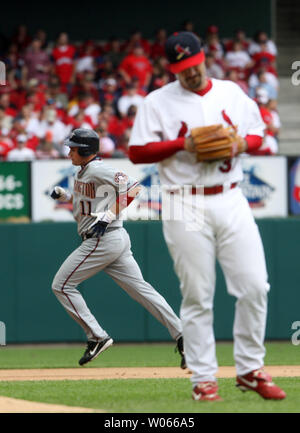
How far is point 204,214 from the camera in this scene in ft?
17.0

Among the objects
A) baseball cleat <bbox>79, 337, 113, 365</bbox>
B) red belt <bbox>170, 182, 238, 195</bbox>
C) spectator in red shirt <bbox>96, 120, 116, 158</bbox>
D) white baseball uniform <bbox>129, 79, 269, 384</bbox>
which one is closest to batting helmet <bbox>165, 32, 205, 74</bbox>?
white baseball uniform <bbox>129, 79, 269, 384</bbox>

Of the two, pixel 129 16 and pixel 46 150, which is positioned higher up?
pixel 129 16

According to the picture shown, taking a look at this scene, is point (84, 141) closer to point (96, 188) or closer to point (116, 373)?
point (96, 188)

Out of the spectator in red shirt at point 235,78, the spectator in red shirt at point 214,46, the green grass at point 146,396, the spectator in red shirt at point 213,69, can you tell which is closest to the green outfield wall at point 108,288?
the green grass at point 146,396

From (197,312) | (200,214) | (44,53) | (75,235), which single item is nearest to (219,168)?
(200,214)

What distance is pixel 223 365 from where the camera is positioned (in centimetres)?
868

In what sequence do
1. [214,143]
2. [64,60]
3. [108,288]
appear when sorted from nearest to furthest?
[214,143]
[108,288]
[64,60]

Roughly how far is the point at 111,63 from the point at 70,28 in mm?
3121

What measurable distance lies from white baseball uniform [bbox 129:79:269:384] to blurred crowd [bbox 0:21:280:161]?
25.3 ft

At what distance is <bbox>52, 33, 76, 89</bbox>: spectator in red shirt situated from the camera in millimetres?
16484

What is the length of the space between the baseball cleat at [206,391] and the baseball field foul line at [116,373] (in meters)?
2.17

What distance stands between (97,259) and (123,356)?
237cm

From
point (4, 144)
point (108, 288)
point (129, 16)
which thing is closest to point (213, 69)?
point (4, 144)

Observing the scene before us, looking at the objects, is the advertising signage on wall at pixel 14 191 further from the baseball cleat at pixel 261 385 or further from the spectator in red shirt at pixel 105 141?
the baseball cleat at pixel 261 385
